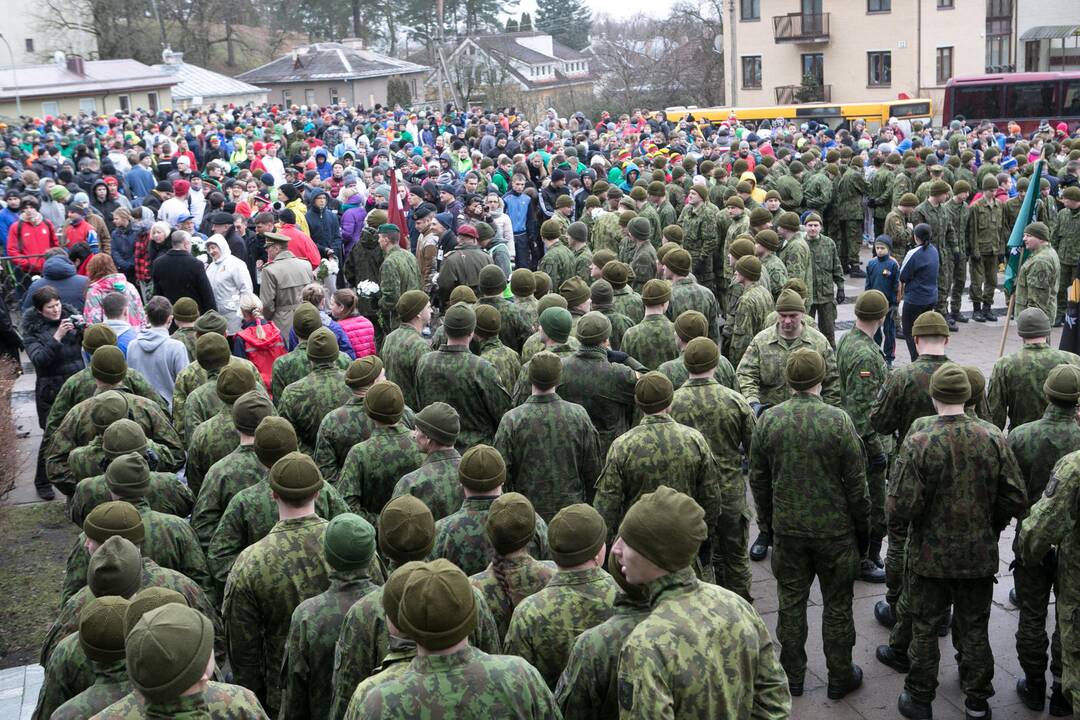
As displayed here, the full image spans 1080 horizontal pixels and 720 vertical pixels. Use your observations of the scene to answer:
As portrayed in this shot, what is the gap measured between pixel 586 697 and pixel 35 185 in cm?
1722

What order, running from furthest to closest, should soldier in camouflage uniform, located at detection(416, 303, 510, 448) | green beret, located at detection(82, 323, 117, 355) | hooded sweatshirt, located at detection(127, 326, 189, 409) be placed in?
1. hooded sweatshirt, located at detection(127, 326, 189, 409)
2. green beret, located at detection(82, 323, 117, 355)
3. soldier in camouflage uniform, located at detection(416, 303, 510, 448)

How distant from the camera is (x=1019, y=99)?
36094 mm

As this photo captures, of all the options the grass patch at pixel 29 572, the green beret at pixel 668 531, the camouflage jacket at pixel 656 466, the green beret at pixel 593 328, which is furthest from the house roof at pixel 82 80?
the green beret at pixel 668 531

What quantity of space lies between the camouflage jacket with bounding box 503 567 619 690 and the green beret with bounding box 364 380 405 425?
2.33 m

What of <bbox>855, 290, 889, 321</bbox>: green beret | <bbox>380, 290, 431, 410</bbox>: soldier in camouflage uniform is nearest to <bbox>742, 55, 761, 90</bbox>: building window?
<bbox>380, 290, 431, 410</bbox>: soldier in camouflage uniform

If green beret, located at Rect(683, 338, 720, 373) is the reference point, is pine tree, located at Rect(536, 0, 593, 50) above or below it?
above

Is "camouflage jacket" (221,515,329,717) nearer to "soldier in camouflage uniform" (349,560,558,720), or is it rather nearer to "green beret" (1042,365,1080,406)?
"soldier in camouflage uniform" (349,560,558,720)

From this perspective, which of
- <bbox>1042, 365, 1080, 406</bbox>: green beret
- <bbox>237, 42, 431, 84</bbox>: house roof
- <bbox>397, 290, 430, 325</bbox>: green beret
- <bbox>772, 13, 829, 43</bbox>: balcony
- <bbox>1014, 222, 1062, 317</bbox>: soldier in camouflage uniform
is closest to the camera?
<bbox>1042, 365, 1080, 406</bbox>: green beret

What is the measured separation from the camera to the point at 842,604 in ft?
22.1

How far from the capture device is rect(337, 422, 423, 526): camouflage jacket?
6820 millimetres

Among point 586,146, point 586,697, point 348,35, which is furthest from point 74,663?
point 348,35

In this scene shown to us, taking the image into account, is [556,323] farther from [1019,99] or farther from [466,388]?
[1019,99]

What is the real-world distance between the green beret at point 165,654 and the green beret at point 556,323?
4820 mm

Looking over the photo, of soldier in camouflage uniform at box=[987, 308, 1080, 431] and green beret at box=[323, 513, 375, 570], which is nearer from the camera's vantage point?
green beret at box=[323, 513, 375, 570]
